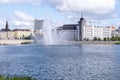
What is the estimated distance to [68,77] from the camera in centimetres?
3709

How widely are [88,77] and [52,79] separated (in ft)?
13.9

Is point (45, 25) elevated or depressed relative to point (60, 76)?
elevated

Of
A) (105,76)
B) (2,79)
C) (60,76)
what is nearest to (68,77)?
(60,76)

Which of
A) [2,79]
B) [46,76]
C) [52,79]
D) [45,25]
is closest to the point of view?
[2,79]

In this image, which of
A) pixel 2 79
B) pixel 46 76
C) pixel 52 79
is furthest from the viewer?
pixel 46 76

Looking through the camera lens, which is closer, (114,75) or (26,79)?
(26,79)

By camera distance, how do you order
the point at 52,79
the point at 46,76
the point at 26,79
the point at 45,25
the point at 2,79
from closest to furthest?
1. the point at 2,79
2. the point at 26,79
3. the point at 52,79
4. the point at 46,76
5. the point at 45,25

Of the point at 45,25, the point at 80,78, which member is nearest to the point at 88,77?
the point at 80,78

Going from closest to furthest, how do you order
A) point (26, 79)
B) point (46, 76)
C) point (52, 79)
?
point (26, 79), point (52, 79), point (46, 76)

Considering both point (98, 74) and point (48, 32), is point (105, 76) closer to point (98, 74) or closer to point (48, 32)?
point (98, 74)

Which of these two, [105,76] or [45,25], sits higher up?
[45,25]

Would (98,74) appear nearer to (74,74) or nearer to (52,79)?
(74,74)

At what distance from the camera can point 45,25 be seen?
199125mm

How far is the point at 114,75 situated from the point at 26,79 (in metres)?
15.7
